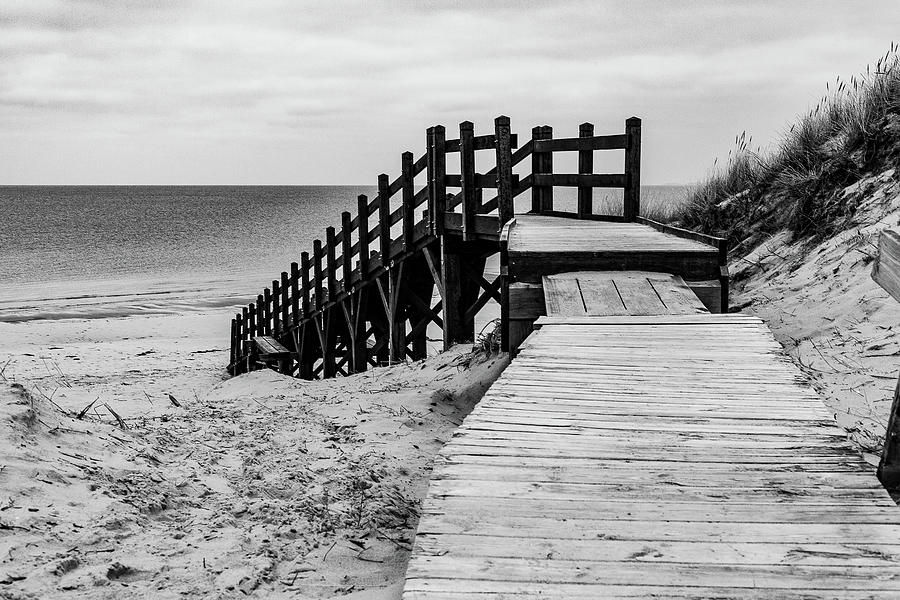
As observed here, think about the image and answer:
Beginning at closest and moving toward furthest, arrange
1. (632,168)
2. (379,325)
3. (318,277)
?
(632,168) < (379,325) < (318,277)

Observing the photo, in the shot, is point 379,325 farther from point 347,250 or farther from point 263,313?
point 263,313

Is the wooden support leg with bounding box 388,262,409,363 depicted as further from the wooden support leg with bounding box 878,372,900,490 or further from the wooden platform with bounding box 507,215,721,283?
the wooden support leg with bounding box 878,372,900,490

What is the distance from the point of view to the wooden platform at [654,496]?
6.35ft

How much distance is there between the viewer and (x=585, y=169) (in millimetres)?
10391

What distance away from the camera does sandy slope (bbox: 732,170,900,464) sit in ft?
16.1

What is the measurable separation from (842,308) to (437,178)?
19.2ft

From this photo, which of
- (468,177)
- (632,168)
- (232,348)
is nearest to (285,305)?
(232,348)

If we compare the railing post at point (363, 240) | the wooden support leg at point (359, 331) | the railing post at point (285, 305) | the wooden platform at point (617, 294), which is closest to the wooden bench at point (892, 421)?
the wooden platform at point (617, 294)

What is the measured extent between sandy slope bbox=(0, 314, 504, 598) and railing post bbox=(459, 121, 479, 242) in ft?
12.4

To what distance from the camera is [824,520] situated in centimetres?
222

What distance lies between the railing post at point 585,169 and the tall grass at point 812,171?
1.89 m

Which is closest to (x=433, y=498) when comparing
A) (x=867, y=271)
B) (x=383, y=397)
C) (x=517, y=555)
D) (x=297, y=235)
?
(x=517, y=555)

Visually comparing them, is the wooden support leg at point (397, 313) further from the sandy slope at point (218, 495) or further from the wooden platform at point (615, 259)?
the wooden platform at point (615, 259)

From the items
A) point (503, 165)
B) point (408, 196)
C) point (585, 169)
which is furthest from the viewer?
point (408, 196)
